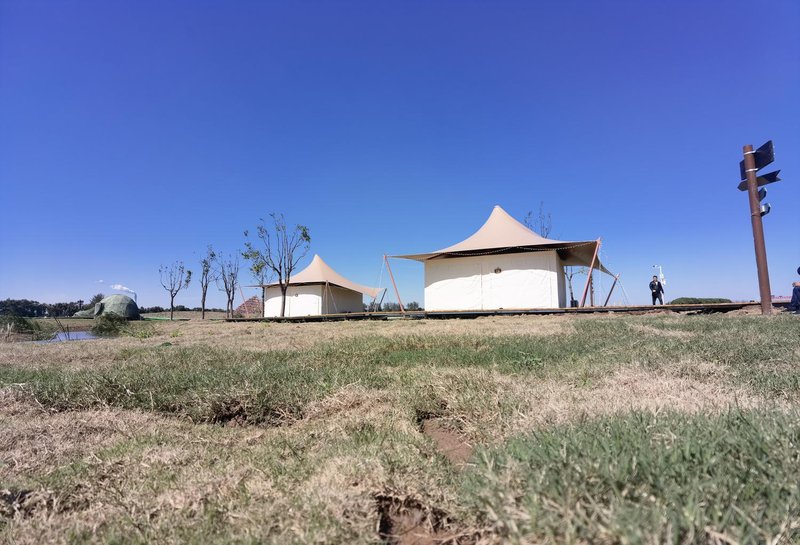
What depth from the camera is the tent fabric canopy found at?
1666 centimetres

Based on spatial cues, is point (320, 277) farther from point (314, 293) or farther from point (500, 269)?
point (500, 269)

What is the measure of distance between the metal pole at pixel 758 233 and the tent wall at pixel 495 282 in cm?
731

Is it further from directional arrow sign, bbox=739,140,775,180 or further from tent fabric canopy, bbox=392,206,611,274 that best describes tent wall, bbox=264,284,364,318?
directional arrow sign, bbox=739,140,775,180

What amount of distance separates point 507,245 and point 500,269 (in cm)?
117

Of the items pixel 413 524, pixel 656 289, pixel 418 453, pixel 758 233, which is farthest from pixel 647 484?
pixel 656 289

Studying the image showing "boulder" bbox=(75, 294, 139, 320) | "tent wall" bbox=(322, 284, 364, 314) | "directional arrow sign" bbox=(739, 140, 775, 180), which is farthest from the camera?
"boulder" bbox=(75, 294, 139, 320)

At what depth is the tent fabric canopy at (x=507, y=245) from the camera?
16656mm

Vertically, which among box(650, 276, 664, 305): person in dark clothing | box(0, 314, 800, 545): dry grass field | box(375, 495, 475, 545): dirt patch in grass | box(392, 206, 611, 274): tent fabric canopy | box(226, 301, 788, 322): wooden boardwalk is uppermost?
box(392, 206, 611, 274): tent fabric canopy

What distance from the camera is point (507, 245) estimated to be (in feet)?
56.8

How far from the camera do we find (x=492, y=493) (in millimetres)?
1163

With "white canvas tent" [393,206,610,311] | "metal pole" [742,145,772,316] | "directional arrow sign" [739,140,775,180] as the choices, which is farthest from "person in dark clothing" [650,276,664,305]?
"directional arrow sign" [739,140,775,180]

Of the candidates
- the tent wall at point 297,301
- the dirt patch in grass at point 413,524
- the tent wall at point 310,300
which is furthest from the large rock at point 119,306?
the dirt patch in grass at point 413,524

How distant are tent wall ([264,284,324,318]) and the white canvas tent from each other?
11847 millimetres

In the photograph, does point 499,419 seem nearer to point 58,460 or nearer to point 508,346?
point 58,460
